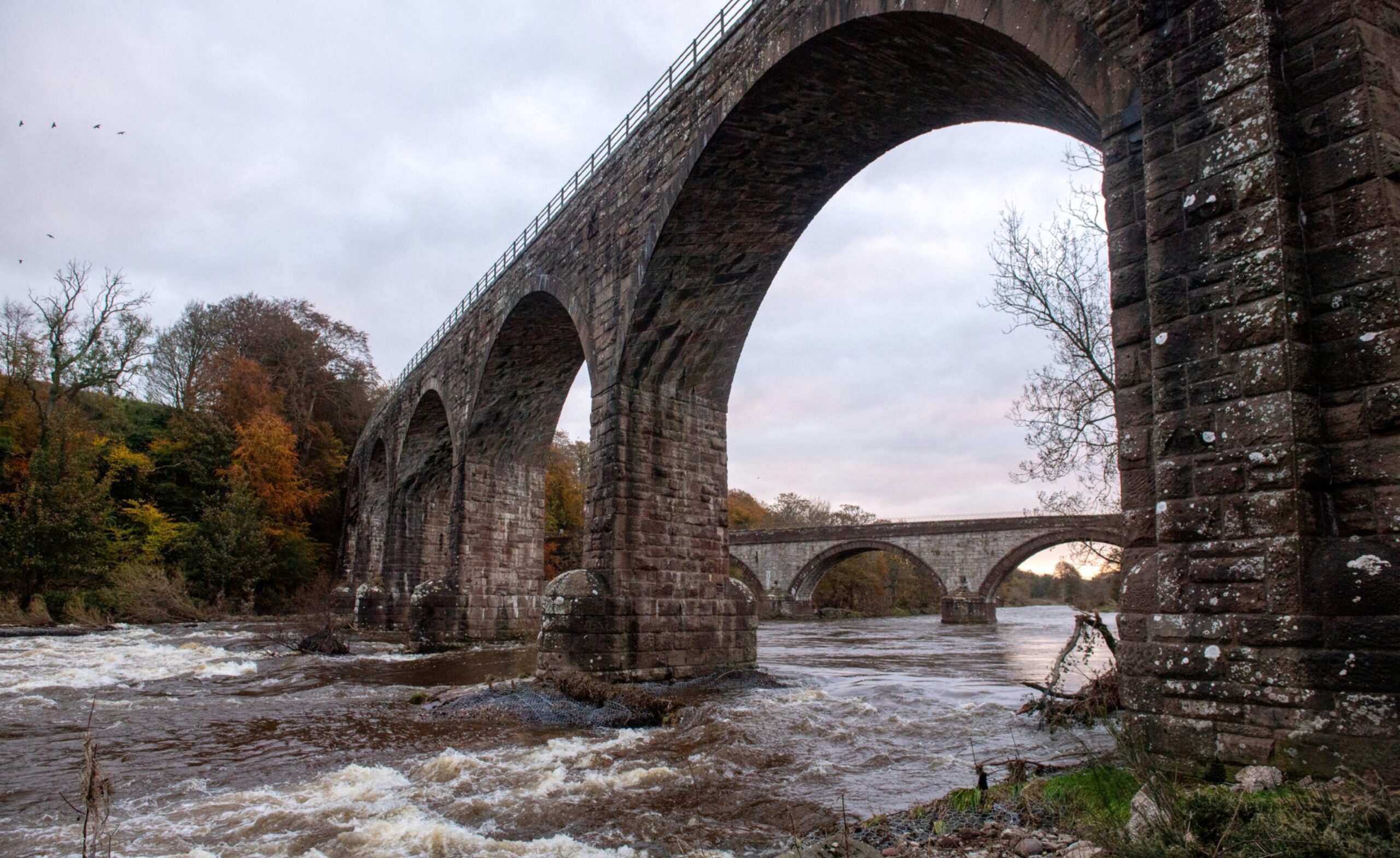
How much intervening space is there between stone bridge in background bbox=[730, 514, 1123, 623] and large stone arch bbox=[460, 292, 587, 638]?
20.9m

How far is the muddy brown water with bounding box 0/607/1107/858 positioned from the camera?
14.2ft

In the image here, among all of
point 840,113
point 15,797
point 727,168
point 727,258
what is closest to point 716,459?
point 727,258

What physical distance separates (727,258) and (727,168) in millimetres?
1564

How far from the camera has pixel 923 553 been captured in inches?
1484

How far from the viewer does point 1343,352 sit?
12.0ft

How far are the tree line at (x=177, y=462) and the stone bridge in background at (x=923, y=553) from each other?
1980cm

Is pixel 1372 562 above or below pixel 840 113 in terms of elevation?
below

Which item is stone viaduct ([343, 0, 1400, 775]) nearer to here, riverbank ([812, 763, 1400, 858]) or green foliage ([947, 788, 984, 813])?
riverbank ([812, 763, 1400, 858])

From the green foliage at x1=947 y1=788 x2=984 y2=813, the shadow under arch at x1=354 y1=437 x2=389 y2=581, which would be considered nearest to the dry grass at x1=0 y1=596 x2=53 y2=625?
the shadow under arch at x1=354 y1=437 x2=389 y2=581

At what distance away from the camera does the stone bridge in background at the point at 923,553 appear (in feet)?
115

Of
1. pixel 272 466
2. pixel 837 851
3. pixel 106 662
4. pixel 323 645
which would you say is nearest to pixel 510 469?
pixel 323 645

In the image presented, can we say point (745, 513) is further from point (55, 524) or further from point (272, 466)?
point (55, 524)

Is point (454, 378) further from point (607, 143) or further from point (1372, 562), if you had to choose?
point (1372, 562)

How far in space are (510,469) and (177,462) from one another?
747 inches
